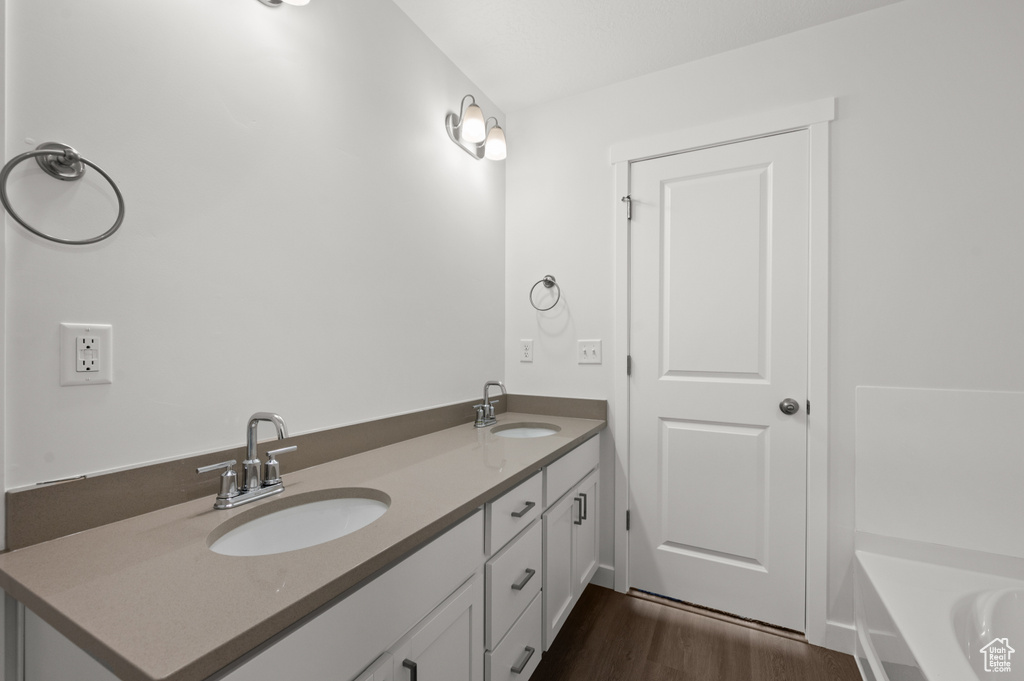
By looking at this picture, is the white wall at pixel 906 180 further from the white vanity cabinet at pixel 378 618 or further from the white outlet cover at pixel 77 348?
the white outlet cover at pixel 77 348

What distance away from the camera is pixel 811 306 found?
5.73 feet

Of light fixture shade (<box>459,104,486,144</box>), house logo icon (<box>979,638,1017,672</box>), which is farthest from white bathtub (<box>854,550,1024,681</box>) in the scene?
light fixture shade (<box>459,104,486,144</box>)

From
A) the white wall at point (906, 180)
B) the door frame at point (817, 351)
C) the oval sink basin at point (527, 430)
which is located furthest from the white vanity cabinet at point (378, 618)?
the white wall at point (906, 180)

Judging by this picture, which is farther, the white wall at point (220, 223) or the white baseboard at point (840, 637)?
the white baseboard at point (840, 637)

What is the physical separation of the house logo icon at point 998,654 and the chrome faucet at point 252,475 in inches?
80.6

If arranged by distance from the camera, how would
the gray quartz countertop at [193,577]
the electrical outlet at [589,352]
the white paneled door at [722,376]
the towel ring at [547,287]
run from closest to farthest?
the gray quartz countertop at [193,577] < the white paneled door at [722,376] < the electrical outlet at [589,352] < the towel ring at [547,287]

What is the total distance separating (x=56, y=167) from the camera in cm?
84

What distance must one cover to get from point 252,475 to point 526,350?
151 cm

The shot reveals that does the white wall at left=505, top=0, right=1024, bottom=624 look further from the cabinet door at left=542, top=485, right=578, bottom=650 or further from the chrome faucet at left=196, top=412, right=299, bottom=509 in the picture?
the chrome faucet at left=196, top=412, right=299, bottom=509

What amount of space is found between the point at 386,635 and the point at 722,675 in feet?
4.62

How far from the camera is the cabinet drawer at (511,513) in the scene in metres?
1.14

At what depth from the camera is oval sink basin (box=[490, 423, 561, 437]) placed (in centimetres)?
204

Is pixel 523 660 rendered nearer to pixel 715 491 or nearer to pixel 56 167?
pixel 715 491

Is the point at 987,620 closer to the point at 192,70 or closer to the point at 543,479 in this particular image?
the point at 543,479
